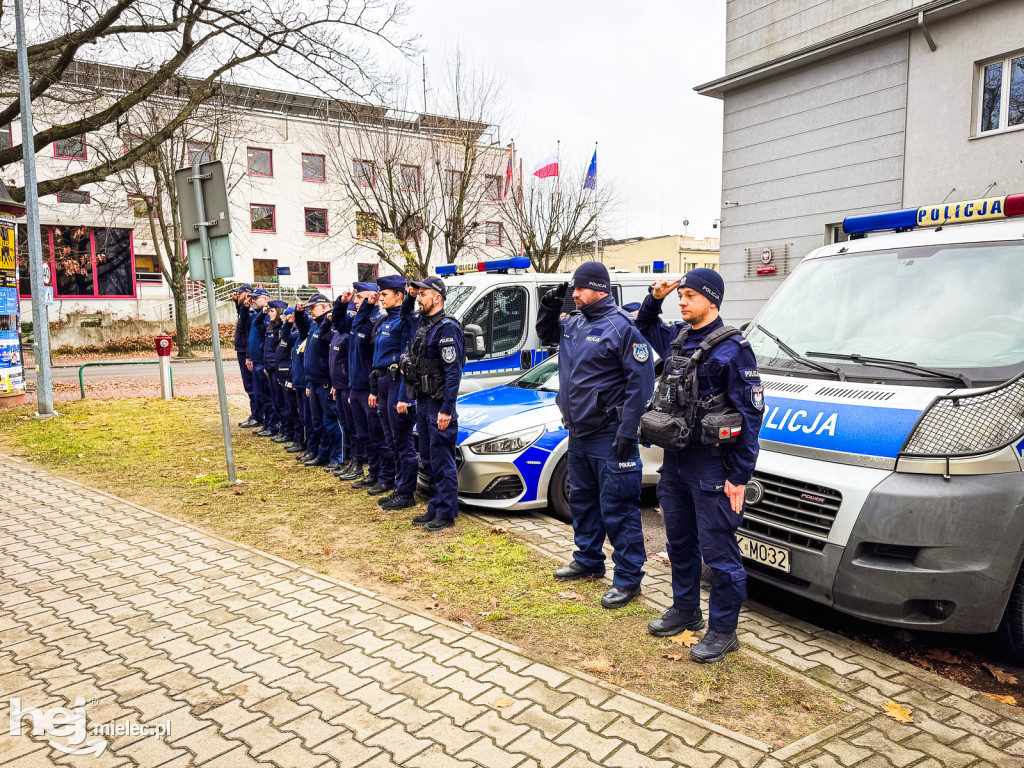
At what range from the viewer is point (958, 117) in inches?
416

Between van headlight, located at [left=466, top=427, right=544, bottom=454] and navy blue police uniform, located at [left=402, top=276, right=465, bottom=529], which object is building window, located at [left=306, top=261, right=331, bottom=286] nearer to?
navy blue police uniform, located at [left=402, top=276, right=465, bottom=529]

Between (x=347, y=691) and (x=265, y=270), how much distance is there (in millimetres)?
34839

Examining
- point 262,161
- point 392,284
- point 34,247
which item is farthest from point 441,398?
point 262,161

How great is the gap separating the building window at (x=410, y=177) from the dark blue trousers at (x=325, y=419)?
47.9 feet

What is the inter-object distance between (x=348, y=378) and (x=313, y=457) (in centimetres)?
167

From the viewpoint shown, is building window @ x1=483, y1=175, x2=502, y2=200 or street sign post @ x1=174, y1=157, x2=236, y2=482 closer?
street sign post @ x1=174, y1=157, x2=236, y2=482

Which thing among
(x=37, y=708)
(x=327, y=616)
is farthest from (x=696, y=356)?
(x=37, y=708)

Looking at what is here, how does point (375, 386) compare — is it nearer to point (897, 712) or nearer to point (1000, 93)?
point (897, 712)

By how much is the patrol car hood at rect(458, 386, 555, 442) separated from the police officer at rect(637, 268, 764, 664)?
7.88ft

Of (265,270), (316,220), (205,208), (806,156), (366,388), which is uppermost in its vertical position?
(316,220)

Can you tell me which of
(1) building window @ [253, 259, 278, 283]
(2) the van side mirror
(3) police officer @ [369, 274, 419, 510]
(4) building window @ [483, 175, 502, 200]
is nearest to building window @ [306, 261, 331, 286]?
(1) building window @ [253, 259, 278, 283]

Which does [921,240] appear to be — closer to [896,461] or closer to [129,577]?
[896,461]

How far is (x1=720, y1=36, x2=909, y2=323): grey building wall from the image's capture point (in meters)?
11.5

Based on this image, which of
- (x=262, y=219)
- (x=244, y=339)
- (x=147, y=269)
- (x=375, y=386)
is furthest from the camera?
(x=262, y=219)
